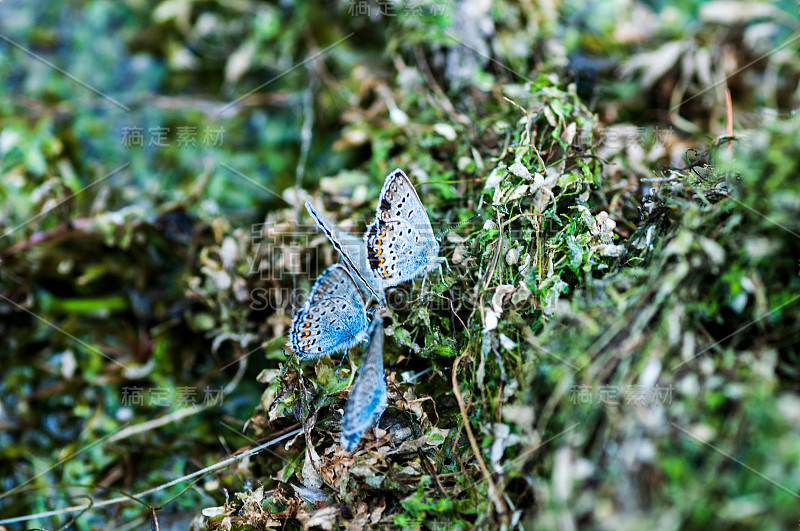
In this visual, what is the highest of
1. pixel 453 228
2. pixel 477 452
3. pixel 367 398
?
pixel 453 228

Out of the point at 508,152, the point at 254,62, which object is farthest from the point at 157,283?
the point at 508,152

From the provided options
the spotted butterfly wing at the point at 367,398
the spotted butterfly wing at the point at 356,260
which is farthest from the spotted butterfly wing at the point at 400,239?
the spotted butterfly wing at the point at 367,398

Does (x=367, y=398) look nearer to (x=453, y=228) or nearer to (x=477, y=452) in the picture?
(x=477, y=452)

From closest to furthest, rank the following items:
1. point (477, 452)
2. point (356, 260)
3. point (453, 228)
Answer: point (477, 452) → point (356, 260) → point (453, 228)

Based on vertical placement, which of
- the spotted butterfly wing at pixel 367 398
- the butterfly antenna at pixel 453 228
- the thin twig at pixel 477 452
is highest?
the butterfly antenna at pixel 453 228

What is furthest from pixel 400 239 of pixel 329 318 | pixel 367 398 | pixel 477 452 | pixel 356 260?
pixel 477 452

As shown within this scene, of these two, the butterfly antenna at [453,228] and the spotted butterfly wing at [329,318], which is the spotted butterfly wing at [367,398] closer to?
the spotted butterfly wing at [329,318]
